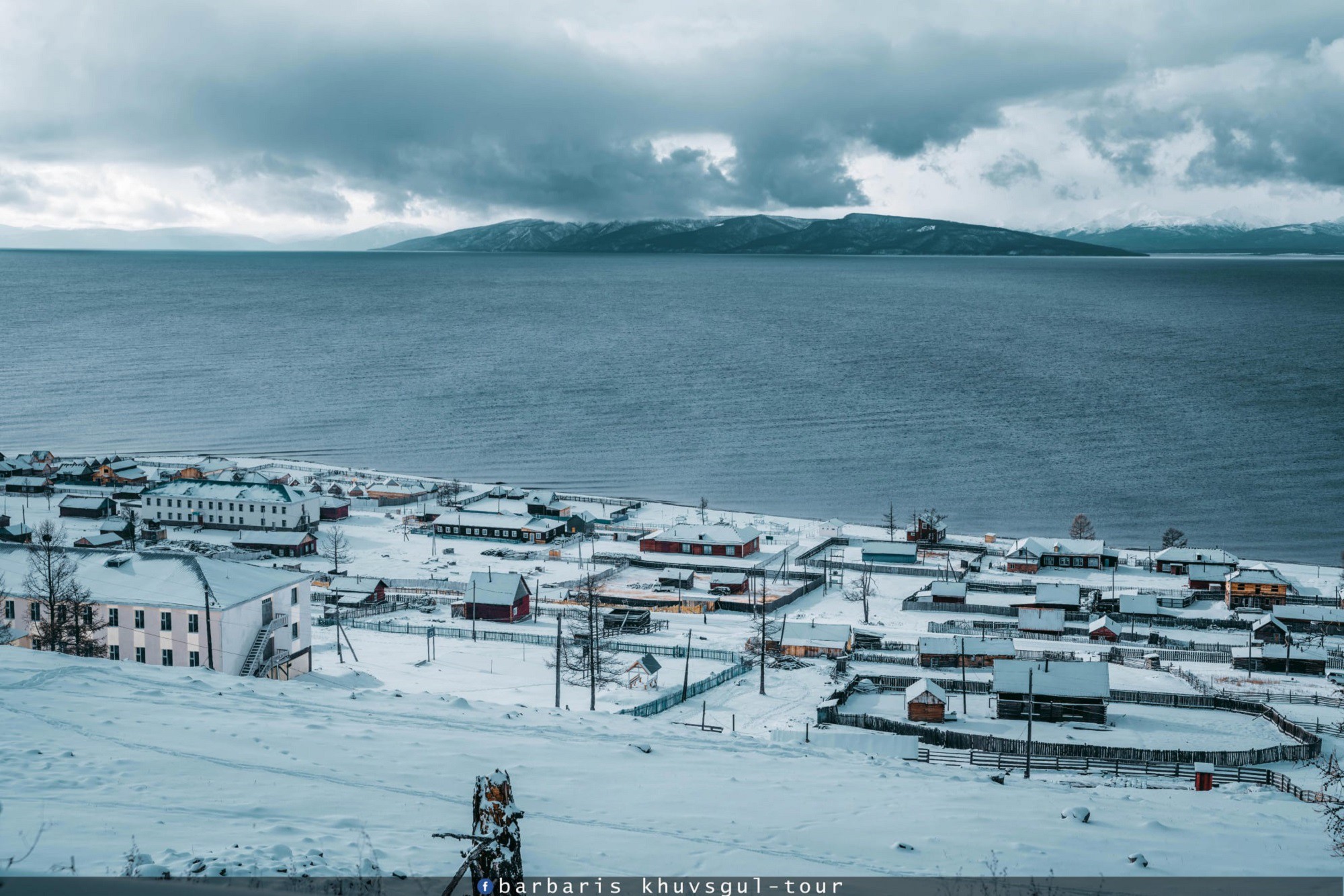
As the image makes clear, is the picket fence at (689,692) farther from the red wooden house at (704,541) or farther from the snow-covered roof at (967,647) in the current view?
the red wooden house at (704,541)

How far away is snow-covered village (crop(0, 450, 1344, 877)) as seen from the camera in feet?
47.2

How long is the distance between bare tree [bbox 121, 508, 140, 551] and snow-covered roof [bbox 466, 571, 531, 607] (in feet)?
72.2

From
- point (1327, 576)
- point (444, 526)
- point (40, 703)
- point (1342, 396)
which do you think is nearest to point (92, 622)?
point (40, 703)

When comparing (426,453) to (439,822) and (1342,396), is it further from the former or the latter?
(1342,396)

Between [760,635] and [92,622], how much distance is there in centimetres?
2331

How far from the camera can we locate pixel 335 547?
56188 mm

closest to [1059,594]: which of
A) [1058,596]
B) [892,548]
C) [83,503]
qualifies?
[1058,596]

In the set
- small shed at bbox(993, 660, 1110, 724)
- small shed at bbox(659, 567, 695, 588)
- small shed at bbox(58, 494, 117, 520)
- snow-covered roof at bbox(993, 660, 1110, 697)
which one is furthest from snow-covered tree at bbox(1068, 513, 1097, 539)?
small shed at bbox(58, 494, 117, 520)

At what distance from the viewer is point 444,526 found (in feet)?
217

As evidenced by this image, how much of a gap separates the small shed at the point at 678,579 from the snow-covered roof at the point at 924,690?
68.0ft

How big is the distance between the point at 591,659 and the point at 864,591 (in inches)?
795

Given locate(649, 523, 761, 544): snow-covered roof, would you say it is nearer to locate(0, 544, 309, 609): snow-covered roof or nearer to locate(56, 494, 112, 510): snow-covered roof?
locate(0, 544, 309, 609): snow-covered roof

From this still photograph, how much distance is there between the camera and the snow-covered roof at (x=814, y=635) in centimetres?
4206

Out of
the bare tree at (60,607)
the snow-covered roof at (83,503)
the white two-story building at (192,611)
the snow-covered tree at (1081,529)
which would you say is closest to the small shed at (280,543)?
the snow-covered roof at (83,503)
